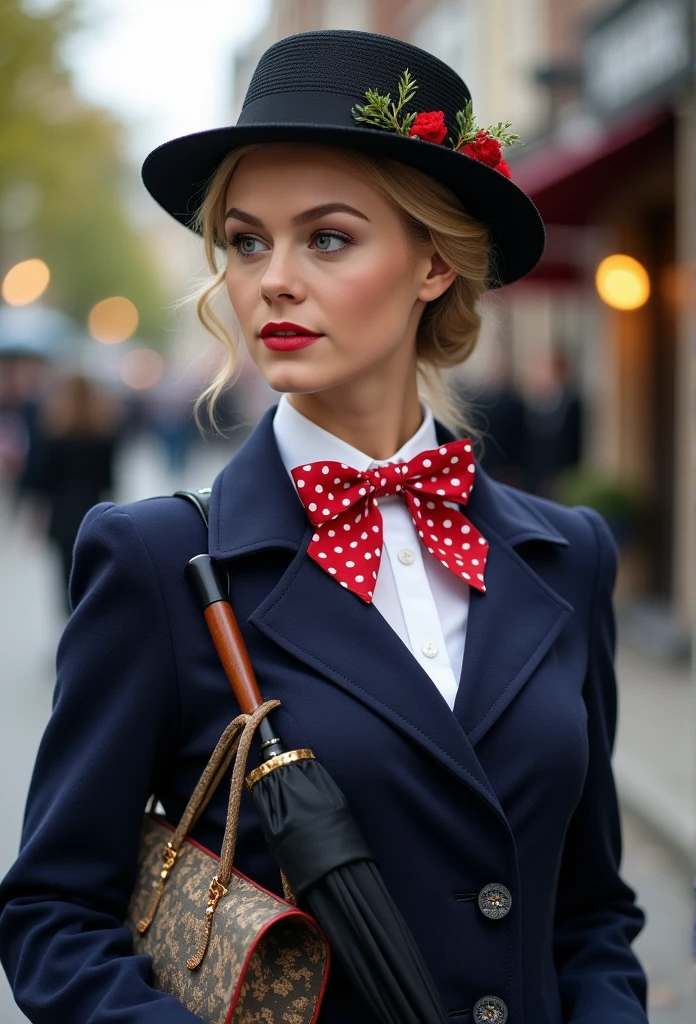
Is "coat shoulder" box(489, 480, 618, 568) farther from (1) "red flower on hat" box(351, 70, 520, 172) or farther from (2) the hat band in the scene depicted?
(2) the hat band

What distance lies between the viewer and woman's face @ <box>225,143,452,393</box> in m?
1.94

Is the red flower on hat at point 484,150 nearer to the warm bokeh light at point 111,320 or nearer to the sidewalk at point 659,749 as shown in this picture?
the sidewalk at point 659,749

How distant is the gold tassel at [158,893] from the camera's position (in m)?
1.83

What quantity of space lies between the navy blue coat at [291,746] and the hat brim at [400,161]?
0.60m

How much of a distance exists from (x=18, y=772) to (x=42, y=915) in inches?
175

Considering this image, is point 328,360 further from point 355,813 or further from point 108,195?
point 108,195

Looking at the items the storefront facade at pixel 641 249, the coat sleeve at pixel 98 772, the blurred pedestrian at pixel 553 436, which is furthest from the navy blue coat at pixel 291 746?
the blurred pedestrian at pixel 553 436

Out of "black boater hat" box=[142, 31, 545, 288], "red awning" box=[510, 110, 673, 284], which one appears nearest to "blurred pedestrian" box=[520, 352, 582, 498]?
"red awning" box=[510, 110, 673, 284]

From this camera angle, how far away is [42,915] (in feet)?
5.89

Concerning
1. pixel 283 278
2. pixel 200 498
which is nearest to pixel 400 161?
pixel 283 278

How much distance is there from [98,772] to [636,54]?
24.8ft

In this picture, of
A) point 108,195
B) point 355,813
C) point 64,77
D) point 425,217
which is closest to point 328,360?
point 425,217

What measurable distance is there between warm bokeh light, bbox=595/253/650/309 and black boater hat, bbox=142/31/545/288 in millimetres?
7246

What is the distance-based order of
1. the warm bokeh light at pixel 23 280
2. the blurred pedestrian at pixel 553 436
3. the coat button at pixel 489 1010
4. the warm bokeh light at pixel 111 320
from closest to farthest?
the coat button at pixel 489 1010 < the blurred pedestrian at pixel 553 436 < the warm bokeh light at pixel 23 280 < the warm bokeh light at pixel 111 320
